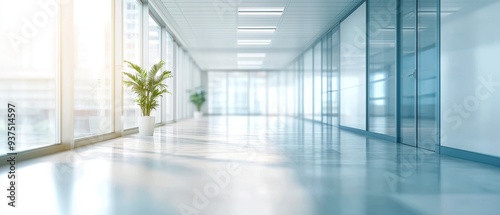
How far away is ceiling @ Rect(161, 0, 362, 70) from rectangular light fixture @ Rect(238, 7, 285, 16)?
0.19 m

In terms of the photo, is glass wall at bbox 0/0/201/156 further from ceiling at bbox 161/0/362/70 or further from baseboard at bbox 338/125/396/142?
baseboard at bbox 338/125/396/142

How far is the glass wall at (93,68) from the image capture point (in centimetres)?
638

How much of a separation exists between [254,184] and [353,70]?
786 centimetres

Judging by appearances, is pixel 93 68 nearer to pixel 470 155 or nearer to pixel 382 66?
pixel 382 66

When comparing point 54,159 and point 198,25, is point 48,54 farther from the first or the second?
point 198,25

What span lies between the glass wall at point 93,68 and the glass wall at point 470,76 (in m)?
6.14

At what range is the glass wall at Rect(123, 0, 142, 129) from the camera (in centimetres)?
902

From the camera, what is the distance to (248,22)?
11812 mm

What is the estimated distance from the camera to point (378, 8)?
8391mm

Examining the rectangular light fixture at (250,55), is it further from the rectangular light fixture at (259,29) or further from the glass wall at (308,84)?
the rectangular light fixture at (259,29)

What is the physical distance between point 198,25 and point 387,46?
264 inches

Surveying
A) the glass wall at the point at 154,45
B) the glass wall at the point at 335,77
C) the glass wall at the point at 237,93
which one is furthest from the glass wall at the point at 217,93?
the glass wall at the point at 335,77

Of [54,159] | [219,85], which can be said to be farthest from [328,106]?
[219,85]

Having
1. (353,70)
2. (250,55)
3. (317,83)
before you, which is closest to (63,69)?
(353,70)
